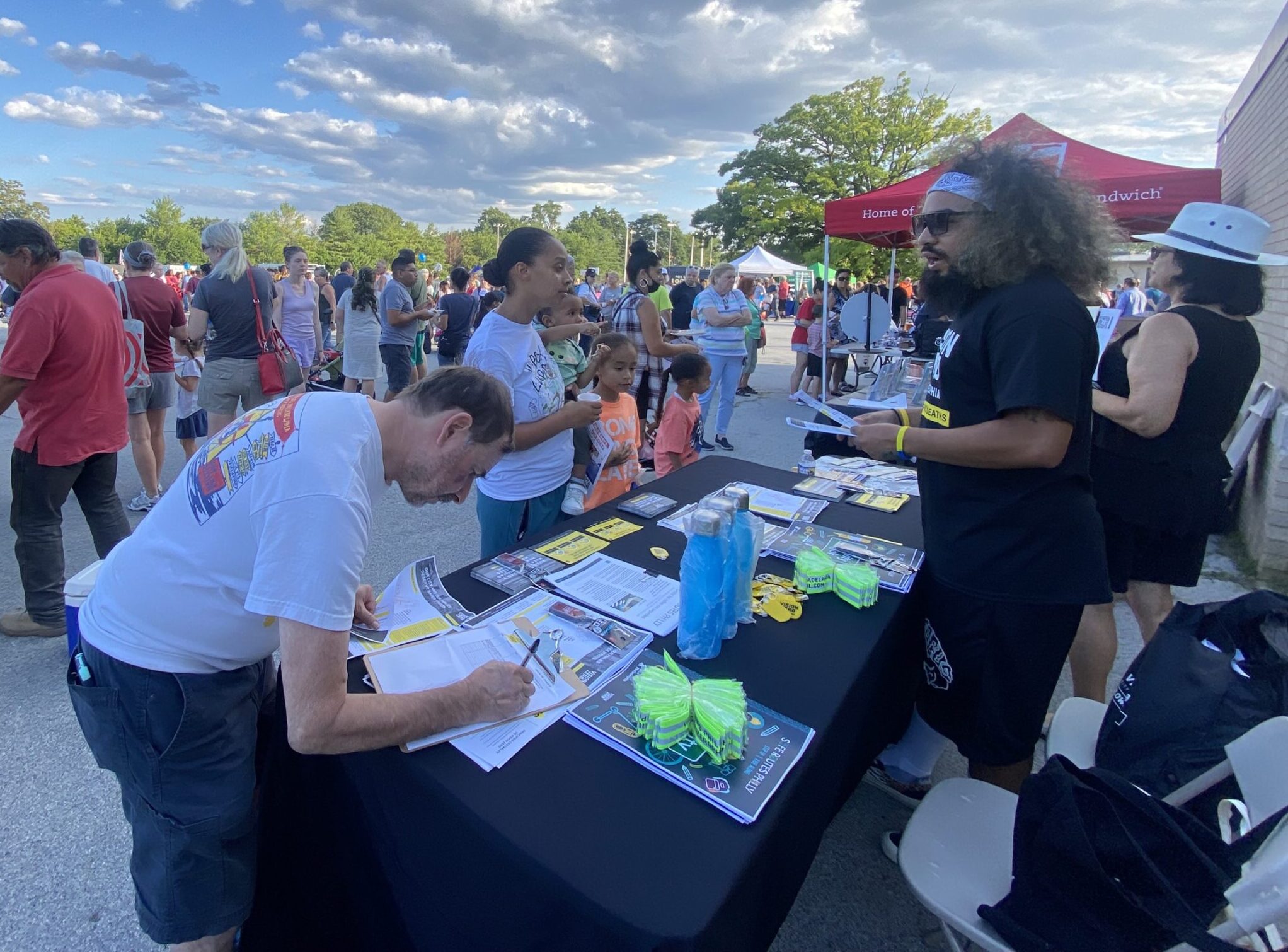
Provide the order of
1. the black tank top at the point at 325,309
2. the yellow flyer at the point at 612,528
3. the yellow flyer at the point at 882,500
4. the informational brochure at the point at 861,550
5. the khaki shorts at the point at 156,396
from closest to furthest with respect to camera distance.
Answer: the informational brochure at the point at 861,550
the yellow flyer at the point at 612,528
the yellow flyer at the point at 882,500
the khaki shorts at the point at 156,396
the black tank top at the point at 325,309

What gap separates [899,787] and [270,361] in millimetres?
4425

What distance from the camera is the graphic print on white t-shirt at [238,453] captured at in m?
1.00

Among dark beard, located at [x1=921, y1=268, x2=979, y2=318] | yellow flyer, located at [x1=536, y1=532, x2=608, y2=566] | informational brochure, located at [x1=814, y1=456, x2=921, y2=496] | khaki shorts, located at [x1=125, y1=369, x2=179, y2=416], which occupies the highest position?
dark beard, located at [x1=921, y1=268, x2=979, y2=318]

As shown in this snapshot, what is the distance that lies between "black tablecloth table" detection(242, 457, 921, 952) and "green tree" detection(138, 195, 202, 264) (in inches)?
2223

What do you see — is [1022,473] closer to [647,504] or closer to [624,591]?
[624,591]

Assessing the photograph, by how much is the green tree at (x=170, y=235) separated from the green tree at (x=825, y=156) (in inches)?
1631

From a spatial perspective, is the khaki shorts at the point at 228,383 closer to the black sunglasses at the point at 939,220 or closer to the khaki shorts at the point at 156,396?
the khaki shorts at the point at 156,396

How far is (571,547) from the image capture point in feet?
6.15

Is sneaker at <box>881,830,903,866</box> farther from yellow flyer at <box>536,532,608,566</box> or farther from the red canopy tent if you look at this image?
the red canopy tent

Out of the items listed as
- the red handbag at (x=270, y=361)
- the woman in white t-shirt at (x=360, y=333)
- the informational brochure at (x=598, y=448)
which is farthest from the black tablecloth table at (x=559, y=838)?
the woman in white t-shirt at (x=360, y=333)

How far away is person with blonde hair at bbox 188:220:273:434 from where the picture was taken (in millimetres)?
4152

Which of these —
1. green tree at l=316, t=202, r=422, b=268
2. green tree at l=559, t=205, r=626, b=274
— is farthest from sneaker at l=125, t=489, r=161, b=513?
green tree at l=559, t=205, r=626, b=274

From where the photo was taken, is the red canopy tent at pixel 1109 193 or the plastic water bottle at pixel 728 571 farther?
the red canopy tent at pixel 1109 193

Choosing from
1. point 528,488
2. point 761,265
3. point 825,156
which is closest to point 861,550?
point 528,488
